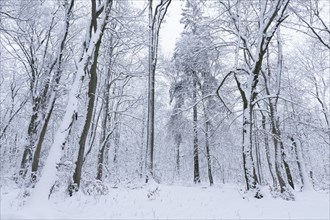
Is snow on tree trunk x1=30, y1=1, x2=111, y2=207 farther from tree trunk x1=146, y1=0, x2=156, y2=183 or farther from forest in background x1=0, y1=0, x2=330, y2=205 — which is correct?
tree trunk x1=146, y1=0, x2=156, y2=183

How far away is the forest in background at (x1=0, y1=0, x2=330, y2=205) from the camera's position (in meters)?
7.47

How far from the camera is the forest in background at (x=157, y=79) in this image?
24.5 feet

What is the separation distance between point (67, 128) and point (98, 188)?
2.79 metres

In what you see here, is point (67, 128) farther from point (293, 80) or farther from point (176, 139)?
point (293, 80)

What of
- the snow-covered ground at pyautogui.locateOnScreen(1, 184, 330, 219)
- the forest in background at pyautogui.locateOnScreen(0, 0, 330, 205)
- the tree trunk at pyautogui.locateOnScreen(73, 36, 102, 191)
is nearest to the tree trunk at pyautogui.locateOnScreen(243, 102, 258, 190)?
the forest in background at pyautogui.locateOnScreen(0, 0, 330, 205)

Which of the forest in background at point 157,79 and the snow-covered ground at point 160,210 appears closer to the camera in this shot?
the snow-covered ground at point 160,210

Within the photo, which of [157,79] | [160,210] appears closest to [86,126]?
[160,210]

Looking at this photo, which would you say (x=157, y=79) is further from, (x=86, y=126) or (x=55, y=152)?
(x=55, y=152)

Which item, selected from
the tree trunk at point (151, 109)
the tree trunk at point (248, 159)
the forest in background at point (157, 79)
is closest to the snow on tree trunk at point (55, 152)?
the forest in background at point (157, 79)

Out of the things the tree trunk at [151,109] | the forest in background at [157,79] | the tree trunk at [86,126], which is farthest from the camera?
the tree trunk at [151,109]

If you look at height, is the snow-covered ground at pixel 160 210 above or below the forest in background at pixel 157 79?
below

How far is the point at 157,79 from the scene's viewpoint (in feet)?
63.7

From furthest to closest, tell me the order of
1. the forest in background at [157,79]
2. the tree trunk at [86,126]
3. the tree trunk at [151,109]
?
1. the tree trunk at [151,109]
2. the forest in background at [157,79]
3. the tree trunk at [86,126]

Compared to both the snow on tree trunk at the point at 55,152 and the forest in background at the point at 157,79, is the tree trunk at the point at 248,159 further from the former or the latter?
the snow on tree trunk at the point at 55,152
